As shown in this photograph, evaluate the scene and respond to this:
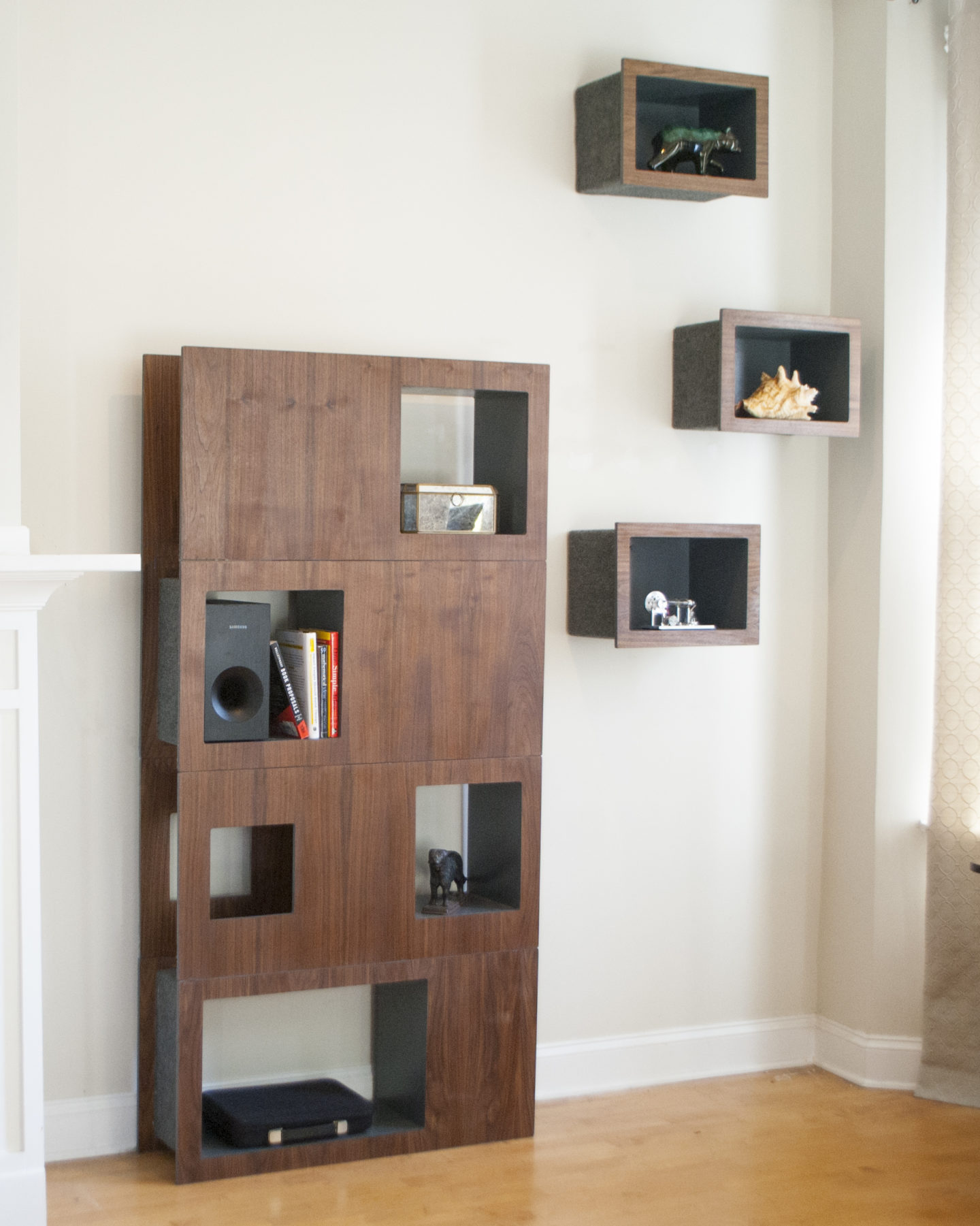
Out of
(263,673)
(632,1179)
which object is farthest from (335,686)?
(632,1179)

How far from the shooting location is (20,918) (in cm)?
258

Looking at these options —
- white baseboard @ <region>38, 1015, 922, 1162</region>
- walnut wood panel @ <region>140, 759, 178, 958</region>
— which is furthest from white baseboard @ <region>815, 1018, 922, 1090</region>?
walnut wood panel @ <region>140, 759, 178, 958</region>

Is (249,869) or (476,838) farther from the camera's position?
(476,838)

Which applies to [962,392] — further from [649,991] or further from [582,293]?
[649,991]

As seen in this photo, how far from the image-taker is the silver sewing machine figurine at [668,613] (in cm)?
341

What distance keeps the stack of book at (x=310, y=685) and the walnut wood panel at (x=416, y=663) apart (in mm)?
23

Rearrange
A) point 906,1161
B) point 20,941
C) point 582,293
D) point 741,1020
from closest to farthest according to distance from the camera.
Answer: point 20,941 < point 906,1161 < point 582,293 < point 741,1020

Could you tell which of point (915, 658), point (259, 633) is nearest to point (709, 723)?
point (915, 658)

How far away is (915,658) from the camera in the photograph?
3.54m

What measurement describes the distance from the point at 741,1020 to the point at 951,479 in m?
1.52

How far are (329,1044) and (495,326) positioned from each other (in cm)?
176

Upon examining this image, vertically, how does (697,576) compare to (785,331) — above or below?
below

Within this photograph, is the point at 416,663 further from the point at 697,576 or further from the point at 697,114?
the point at 697,114

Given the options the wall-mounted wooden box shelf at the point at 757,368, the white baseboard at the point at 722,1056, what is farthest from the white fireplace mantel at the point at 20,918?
the wall-mounted wooden box shelf at the point at 757,368
